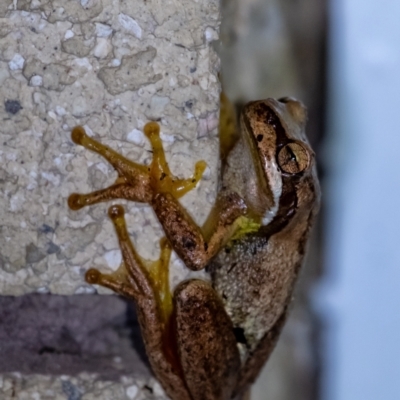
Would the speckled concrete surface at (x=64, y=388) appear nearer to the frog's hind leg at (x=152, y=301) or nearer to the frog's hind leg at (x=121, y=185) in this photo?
the frog's hind leg at (x=152, y=301)

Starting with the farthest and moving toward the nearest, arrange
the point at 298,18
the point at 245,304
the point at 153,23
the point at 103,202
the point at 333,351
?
the point at 333,351 → the point at 298,18 → the point at 245,304 → the point at 103,202 → the point at 153,23

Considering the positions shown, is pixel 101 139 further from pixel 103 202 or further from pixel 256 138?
pixel 256 138

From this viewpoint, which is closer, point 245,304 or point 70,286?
point 70,286

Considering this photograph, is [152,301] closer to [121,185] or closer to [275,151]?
[121,185]

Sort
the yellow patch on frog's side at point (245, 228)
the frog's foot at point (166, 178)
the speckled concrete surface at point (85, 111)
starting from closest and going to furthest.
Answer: the speckled concrete surface at point (85, 111) < the frog's foot at point (166, 178) < the yellow patch on frog's side at point (245, 228)

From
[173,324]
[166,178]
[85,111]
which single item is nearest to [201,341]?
[173,324]

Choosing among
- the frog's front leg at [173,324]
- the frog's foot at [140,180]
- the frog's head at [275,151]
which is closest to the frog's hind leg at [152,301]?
the frog's front leg at [173,324]

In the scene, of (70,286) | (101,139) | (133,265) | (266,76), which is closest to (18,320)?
(70,286)
